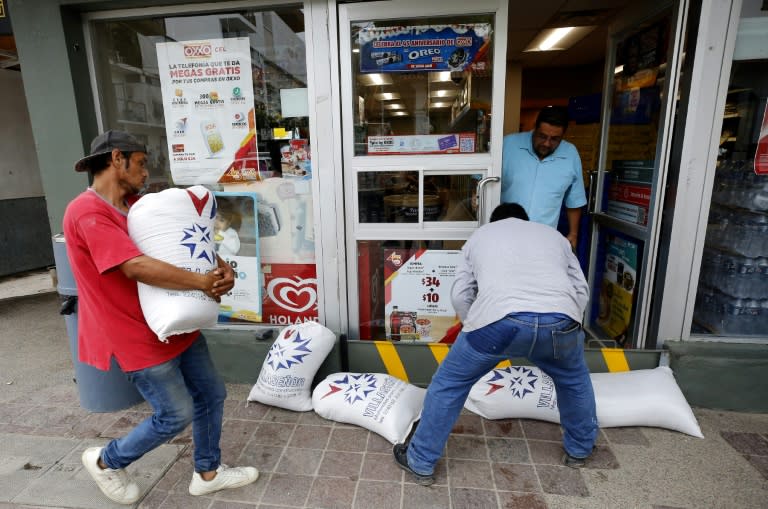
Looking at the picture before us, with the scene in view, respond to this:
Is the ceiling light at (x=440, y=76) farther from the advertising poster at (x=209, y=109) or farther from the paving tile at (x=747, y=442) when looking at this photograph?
the paving tile at (x=747, y=442)

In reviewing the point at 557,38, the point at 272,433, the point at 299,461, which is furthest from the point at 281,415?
the point at 557,38

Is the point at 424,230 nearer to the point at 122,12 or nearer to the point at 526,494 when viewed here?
the point at 526,494

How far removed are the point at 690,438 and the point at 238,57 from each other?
3.88 meters

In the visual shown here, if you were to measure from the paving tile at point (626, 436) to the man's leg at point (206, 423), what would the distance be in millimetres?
2124

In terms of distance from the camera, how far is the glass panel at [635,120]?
3.26 meters

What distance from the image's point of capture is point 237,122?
329cm

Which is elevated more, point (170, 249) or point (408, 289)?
point (170, 249)

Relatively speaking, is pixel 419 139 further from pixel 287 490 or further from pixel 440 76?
pixel 287 490

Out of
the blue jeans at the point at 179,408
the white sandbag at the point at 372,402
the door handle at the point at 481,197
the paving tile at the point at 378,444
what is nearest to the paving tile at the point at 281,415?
the white sandbag at the point at 372,402

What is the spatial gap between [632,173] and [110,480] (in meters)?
4.03

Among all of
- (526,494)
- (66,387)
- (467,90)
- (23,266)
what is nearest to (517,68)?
(467,90)

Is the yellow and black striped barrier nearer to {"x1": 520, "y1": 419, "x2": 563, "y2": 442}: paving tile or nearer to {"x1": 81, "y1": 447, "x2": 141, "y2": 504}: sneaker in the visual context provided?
{"x1": 520, "y1": 419, "x2": 563, "y2": 442}: paving tile

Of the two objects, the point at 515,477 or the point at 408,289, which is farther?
the point at 408,289

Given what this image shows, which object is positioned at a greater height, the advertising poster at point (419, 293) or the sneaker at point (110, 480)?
the advertising poster at point (419, 293)
